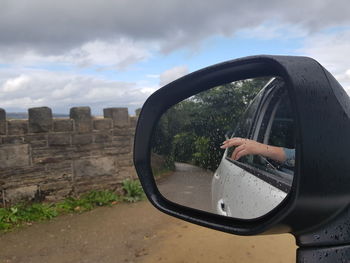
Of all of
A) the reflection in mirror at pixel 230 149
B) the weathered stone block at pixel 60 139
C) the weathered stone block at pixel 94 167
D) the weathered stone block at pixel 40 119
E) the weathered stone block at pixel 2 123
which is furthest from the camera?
the weathered stone block at pixel 94 167

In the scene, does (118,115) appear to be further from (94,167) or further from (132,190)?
(132,190)

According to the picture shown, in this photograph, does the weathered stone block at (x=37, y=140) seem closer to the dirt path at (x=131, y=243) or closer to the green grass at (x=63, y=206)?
the green grass at (x=63, y=206)

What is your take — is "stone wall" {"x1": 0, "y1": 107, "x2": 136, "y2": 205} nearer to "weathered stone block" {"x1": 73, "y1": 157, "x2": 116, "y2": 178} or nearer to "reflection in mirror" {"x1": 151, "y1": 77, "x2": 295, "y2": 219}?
"weathered stone block" {"x1": 73, "y1": 157, "x2": 116, "y2": 178}

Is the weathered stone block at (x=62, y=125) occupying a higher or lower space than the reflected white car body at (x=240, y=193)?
higher

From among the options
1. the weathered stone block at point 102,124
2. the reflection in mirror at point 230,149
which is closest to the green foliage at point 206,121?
the reflection in mirror at point 230,149

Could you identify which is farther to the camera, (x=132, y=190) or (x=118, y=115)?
(x=132, y=190)

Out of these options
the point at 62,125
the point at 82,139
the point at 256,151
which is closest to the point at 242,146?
the point at 256,151

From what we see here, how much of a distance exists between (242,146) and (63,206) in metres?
6.55

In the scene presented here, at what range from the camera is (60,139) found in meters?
6.76

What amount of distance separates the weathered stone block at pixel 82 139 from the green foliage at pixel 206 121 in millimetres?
5977

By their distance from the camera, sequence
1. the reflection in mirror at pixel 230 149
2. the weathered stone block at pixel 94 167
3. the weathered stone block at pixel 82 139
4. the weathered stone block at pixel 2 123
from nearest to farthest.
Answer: the reflection in mirror at pixel 230 149, the weathered stone block at pixel 2 123, the weathered stone block at pixel 82 139, the weathered stone block at pixel 94 167

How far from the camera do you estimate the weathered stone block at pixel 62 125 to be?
6711 mm

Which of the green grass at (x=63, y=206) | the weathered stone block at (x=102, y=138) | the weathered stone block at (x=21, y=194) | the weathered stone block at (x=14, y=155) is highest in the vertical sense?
the weathered stone block at (x=102, y=138)

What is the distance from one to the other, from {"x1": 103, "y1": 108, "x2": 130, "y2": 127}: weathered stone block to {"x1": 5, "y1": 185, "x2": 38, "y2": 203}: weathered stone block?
2.02 m
